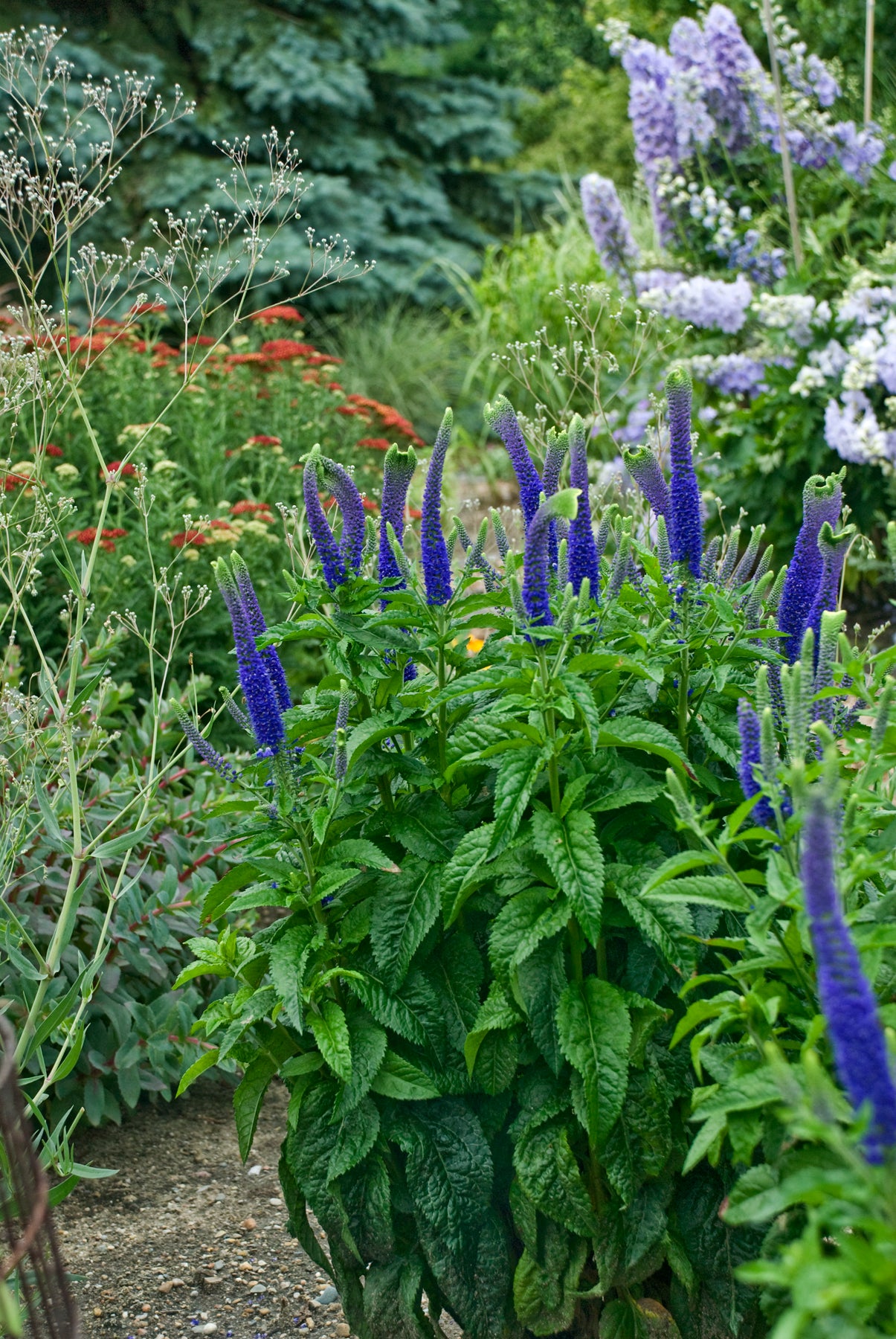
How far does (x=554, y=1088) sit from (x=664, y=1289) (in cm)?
43

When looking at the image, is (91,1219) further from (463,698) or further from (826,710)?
(826,710)

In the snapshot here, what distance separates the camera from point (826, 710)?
192 cm

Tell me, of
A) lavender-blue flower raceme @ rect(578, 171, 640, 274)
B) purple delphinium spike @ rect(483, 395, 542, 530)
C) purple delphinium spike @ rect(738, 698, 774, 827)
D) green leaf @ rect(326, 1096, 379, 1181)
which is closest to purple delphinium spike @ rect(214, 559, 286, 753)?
purple delphinium spike @ rect(483, 395, 542, 530)

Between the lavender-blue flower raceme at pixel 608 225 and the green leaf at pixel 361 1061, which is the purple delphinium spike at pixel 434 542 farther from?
the lavender-blue flower raceme at pixel 608 225

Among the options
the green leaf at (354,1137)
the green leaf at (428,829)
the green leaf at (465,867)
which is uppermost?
the green leaf at (465,867)

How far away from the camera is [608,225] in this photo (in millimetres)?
6297

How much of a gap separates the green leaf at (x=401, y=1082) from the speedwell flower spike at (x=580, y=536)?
84 centimetres

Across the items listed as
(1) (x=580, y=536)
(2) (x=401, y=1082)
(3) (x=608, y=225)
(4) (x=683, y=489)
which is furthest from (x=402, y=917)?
(3) (x=608, y=225)

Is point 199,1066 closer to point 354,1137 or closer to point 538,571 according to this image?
point 354,1137

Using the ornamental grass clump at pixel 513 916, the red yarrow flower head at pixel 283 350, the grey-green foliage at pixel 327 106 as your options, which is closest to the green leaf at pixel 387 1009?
the ornamental grass clump at pixel 513 916

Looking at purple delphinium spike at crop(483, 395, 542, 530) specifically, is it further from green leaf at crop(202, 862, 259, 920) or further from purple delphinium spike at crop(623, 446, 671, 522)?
green leaf at crop(202, 862, 259, 920)

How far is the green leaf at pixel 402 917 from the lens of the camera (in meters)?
1.91

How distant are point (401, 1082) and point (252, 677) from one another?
68 centimetres

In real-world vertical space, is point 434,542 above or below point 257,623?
above
